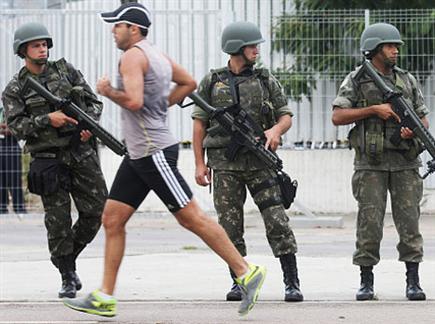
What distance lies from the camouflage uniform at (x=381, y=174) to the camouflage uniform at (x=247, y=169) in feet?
1.73

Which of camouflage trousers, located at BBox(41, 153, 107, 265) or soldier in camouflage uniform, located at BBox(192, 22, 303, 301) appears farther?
camouflage trousers, located at BBox(41, 153, 107, 265)

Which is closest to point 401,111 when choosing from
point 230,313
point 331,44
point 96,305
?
point 230,313

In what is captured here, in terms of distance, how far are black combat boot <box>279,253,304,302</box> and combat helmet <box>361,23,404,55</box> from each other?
1.54m

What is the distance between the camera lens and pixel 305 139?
19219 mm

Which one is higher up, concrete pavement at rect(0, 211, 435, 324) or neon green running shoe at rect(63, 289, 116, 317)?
neon green running shoe at rect(63, 289, 116, 317)

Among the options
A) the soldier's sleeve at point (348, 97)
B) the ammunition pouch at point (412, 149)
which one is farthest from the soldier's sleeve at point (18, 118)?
the ammunition pouch at point (412, 149)

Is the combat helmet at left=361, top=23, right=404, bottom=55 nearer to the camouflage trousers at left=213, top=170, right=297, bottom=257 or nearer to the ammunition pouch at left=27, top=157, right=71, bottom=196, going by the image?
the camouflage trousers at left=213, top=170, right=297, bottom=257

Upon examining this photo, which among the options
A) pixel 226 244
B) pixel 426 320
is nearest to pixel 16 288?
pixel 226 244

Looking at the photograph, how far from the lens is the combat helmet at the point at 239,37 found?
930 cm

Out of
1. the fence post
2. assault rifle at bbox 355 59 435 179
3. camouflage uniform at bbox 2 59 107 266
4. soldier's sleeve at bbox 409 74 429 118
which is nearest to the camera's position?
assault rifle at bbox 355 59 435 179

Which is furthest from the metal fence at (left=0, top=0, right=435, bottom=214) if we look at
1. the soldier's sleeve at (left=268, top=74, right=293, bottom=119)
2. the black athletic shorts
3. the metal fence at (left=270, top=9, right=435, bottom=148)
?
the black athletic shorts

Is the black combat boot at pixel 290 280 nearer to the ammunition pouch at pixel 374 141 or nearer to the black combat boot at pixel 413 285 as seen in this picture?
the black combat boot at pixel 413 285

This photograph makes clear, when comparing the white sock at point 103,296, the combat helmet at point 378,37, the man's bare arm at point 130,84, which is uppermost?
the combat helmet at point 378,37

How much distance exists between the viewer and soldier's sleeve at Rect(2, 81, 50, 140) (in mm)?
9602
